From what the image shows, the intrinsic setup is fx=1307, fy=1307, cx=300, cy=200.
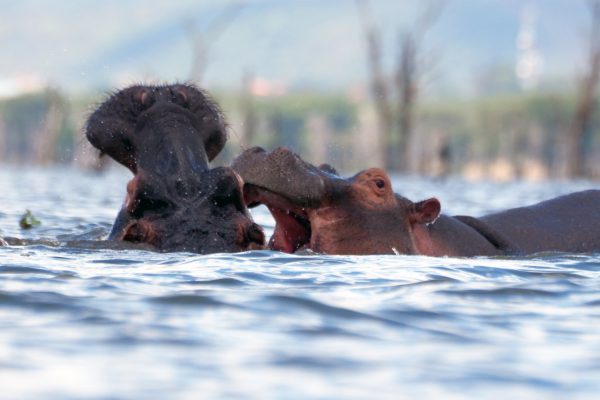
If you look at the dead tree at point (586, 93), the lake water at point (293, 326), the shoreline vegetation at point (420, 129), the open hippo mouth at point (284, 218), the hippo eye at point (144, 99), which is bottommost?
the lake water at point (293, 326)

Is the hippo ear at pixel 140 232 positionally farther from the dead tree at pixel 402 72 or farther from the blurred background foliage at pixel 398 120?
the dead tree at pixel 402 72

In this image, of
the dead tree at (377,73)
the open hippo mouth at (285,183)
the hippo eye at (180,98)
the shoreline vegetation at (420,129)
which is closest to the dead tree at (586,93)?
the dead tree at (377,73)

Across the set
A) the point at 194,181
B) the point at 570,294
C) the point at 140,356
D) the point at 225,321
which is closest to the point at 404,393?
the point at 140,356

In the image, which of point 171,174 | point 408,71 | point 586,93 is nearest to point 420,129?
point 408,71

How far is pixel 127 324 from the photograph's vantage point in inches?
185

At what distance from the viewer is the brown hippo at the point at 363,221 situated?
6695 millimetres

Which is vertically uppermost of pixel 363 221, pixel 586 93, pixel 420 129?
pixel 420 129

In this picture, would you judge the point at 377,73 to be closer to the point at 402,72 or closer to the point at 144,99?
the point at 402,72

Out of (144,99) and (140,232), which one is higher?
(144,99)

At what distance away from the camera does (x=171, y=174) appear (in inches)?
257

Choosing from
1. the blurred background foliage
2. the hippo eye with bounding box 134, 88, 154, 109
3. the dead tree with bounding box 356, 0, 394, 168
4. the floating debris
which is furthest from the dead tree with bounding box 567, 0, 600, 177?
the hippo eye with bounding box 134, 88, 154, 109

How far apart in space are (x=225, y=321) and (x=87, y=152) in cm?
253

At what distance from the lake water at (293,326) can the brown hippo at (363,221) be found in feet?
0.72

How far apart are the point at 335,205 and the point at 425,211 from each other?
0.51 meters
